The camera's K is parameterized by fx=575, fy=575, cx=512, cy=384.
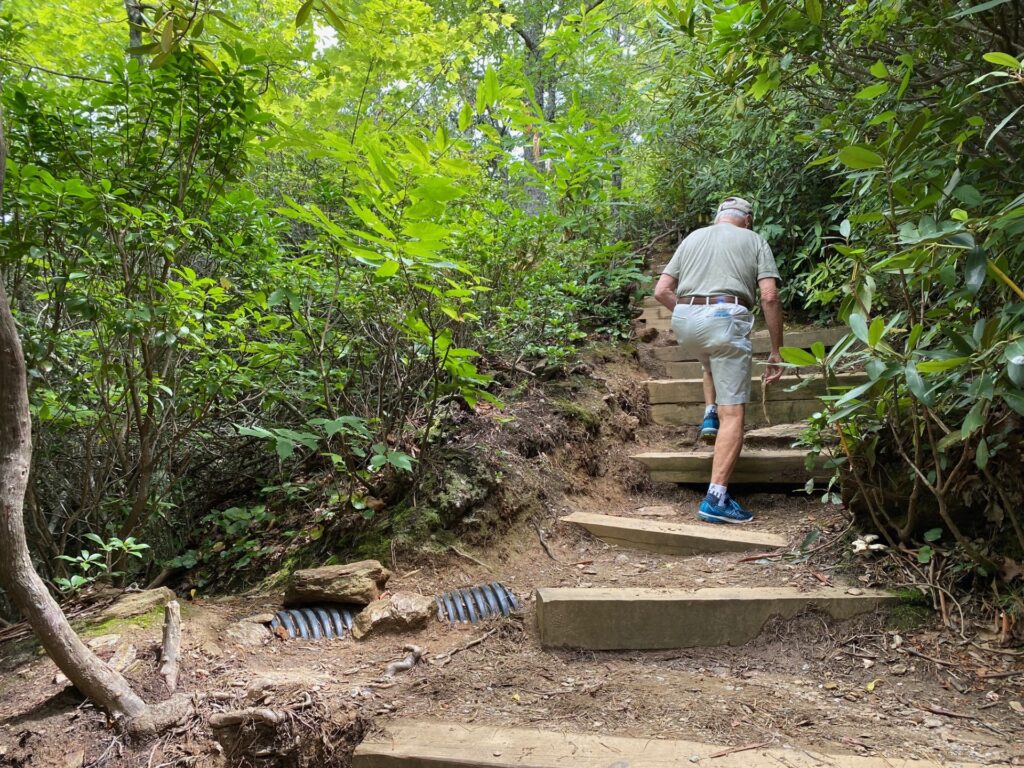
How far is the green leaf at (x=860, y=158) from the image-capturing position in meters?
1.85

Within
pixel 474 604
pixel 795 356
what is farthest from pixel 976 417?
pixel 474 604

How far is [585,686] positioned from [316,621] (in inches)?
46.1

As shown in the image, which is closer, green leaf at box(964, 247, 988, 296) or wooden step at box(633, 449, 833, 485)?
green leaf at box(964, 247, 988, 296)

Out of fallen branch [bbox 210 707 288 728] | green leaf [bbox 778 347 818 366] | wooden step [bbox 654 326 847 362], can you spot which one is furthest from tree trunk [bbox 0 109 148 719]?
wooden step [bbox 654 326 847 362]

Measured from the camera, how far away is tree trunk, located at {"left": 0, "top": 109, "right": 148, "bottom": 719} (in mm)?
1335

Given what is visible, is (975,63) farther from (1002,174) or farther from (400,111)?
(400,111)

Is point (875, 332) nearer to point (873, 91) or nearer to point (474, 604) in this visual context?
point (873, 91)

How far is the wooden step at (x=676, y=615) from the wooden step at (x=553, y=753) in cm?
54

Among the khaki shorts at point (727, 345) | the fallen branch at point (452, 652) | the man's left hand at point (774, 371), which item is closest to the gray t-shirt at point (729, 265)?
the khaki shorts at point (727, 345)

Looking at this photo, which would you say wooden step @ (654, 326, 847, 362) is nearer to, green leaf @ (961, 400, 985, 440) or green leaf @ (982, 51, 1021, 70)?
green leaf @ (961, 400, 985, 440)

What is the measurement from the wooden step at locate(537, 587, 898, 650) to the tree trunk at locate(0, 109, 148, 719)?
151 centimetres

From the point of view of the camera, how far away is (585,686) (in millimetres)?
2018

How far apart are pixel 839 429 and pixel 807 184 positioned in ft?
12.8

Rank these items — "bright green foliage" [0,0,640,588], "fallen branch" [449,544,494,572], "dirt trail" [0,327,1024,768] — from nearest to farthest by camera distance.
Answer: "dirt trail" [0,327,1024,768]
"bright green foliage" [0,0,640,588]
"fallen branch" [449,544,494,572]
